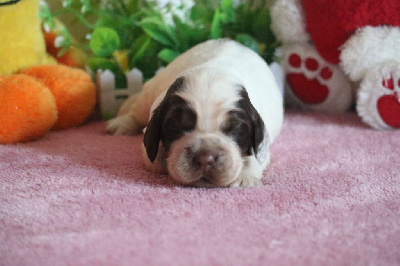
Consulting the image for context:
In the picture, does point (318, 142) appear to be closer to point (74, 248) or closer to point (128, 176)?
point (128, 176)

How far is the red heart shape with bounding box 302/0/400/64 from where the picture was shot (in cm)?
323

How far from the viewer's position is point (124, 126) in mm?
3201

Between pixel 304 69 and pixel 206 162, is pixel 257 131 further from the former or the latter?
pixel 304 69

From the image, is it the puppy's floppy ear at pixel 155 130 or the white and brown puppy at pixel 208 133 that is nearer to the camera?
the white and brown puppy at pixel 208 133

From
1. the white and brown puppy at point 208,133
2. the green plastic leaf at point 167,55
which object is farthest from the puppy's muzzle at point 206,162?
the green plastic leaf at point 167,55

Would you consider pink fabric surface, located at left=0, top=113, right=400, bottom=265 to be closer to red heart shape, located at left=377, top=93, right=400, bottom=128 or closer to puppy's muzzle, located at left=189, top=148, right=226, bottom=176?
puppy's muzzle, located at left=189, top=148, right=226, bottom=176

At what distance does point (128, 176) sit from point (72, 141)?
85 cm

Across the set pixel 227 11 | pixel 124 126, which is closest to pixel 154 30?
pixel 227 11

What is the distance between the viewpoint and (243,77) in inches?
105

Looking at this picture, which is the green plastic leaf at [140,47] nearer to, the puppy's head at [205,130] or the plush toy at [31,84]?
the plush toy at [31,84]

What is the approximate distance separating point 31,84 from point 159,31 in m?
1.10

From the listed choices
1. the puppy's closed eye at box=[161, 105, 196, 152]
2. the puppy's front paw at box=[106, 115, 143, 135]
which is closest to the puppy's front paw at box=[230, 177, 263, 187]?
the puppy's closed eye at box=[161, 105, 196, 152]

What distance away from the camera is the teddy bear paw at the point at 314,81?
3.72m

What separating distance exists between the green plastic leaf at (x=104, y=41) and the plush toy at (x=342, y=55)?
1293 mm
